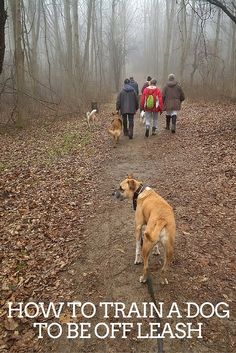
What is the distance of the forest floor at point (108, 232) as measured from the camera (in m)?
4.24

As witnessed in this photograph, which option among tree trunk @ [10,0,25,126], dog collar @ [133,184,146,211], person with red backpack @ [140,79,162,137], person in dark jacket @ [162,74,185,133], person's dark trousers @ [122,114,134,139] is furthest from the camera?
tree trunk @ [10,0,25,126]

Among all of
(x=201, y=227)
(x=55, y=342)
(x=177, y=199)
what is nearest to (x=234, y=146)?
(x=177, y=199)

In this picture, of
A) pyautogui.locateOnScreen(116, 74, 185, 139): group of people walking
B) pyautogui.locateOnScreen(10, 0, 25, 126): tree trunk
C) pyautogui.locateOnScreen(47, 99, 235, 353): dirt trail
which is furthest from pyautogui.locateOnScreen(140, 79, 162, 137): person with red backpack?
pyautogui.locateOnScreen(10, 0, 25, 126): tree trunk

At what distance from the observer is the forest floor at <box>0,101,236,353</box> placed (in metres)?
4.24

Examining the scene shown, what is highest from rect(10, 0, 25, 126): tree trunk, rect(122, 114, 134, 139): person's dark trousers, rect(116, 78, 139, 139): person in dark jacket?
rect(10, 0, 25, 126): tree trunk

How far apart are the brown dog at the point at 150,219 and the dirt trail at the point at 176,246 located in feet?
1.37

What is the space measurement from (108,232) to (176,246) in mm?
1335

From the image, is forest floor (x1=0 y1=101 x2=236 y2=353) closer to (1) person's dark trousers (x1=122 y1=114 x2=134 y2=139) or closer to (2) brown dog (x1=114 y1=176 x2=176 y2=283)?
(1) person's dark trousers (x1=122 y1=114 x2=134 y2=139)

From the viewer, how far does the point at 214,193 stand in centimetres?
775

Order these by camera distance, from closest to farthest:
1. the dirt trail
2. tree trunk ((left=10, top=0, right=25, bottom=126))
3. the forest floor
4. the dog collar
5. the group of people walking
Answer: the dirt trail < the forest floor < the dog collar < the group of people walking < tree trunk ((left=10, top=0, right=25, bottom=126))

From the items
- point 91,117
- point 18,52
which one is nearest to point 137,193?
point 91,117

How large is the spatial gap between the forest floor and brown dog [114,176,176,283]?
59cm

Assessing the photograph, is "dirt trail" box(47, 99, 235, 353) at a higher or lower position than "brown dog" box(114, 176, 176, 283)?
lower

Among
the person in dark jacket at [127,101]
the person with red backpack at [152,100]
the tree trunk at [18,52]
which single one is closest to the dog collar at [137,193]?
the person with red backpack at [152,100]
